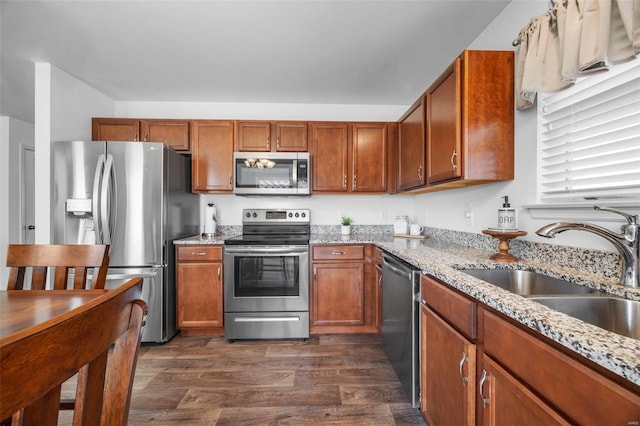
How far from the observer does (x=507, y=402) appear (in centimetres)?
89

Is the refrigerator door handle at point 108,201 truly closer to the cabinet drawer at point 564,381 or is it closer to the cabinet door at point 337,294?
the cabinet door at point 337,294

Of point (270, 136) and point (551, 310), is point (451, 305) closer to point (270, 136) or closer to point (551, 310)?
point (551, 310)

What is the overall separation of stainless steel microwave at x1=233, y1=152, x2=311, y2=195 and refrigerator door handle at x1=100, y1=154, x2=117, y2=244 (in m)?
1.02

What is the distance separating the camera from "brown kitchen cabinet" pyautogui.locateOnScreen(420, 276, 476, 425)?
1.10 meters

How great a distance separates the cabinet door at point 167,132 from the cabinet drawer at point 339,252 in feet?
5.83

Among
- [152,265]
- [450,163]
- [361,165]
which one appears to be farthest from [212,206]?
[450,163]

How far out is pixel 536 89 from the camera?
1.35 meters

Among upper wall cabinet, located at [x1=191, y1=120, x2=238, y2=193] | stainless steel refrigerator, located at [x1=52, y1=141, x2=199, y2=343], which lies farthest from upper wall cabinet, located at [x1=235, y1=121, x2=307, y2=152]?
stainless steel refrigerator, located at [x1=52, y1=141, x2=199, y2=343]

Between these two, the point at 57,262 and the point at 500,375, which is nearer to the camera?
the point at 500,375

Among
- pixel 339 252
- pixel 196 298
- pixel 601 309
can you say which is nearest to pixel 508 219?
pixel 601 309

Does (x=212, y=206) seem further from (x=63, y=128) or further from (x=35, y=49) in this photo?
(x=35, y=49)

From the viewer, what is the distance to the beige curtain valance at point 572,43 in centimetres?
101

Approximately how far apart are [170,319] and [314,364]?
1.41 meters

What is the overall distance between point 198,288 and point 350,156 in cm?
202
